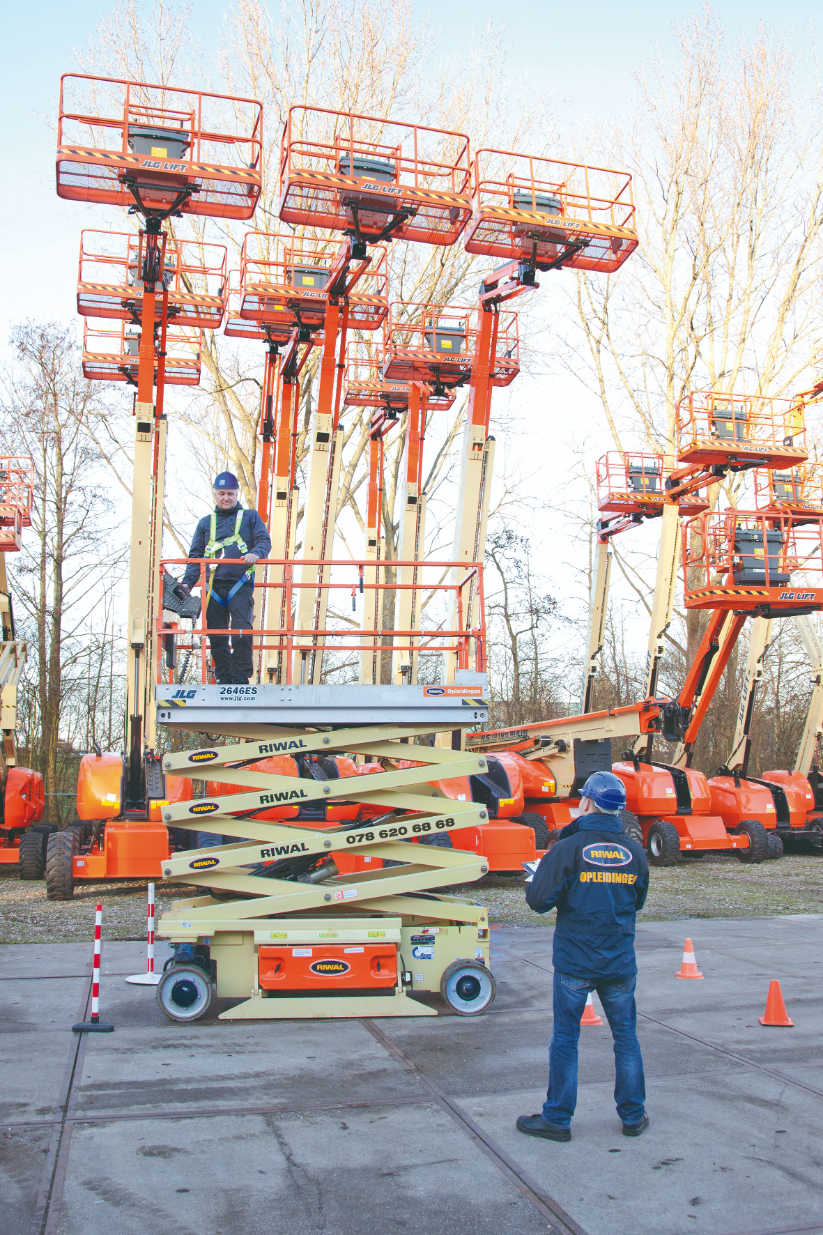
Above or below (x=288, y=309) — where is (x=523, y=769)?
below

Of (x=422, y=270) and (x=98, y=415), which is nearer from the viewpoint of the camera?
(x=98, y=415)

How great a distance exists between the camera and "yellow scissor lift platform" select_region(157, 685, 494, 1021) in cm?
727

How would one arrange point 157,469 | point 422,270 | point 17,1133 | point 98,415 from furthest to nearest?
point 422,270 → point 98,415 → point 157,469 → point 17,1133

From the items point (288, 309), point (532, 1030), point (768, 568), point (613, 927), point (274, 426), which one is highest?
point (288, 309)

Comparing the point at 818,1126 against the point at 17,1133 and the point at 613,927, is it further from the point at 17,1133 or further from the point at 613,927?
the point at 17,1133

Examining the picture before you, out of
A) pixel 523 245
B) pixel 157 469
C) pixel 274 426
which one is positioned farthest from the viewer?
pixel 274 426

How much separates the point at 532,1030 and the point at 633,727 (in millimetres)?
9679

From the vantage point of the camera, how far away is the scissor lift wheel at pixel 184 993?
7070 millimetres

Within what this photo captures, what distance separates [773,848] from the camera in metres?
18.0

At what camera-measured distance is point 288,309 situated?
1747cm

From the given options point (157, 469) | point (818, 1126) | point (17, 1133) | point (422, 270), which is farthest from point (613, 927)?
point (422, 270)

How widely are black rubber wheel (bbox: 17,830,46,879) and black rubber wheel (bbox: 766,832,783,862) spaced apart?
11838 mm

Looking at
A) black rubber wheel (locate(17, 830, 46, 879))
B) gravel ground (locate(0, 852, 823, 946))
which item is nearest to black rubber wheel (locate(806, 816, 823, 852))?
gravel ground (locate(0, 852, 823, 946))

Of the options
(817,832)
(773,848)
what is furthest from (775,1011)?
(817,832)
